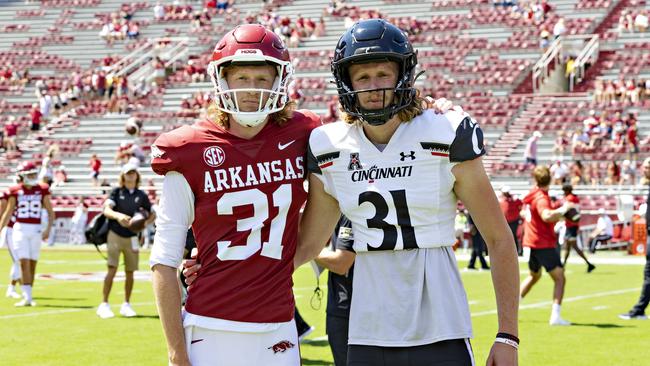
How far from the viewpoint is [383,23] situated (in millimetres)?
3748

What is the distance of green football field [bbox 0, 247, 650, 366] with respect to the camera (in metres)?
9.84

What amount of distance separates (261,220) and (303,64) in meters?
33.0

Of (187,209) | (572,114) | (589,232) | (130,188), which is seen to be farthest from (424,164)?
(572,114)

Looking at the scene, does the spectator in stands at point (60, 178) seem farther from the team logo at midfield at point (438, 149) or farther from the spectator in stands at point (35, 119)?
the team logo at midfield at point (438, 149)

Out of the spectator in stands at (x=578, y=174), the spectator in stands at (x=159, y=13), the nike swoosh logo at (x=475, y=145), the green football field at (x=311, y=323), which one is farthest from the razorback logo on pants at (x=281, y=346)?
the spectator in stands at (x=159, y=13)

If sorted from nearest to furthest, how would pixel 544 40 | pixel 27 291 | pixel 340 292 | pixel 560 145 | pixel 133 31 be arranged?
1. pixel 340 292
2. pixel 27 291
3. pixel 560 145
4. pixel 544 40
5. pixel 133 31

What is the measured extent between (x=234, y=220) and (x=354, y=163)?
0.48m

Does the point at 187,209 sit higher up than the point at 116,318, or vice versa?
the point at 187,209

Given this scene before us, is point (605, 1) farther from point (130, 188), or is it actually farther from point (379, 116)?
point (379, 116)

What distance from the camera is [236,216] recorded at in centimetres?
381

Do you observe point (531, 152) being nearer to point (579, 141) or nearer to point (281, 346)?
point (579, 141)

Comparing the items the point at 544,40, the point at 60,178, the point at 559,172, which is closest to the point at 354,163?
the point at 559,172

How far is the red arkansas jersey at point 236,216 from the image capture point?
12.4 feet

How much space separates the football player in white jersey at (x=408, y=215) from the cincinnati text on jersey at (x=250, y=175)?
25 centimetres
